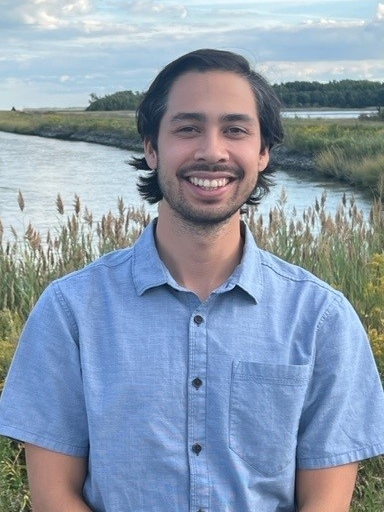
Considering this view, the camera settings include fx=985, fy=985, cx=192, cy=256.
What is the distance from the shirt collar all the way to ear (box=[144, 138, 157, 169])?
217 mm

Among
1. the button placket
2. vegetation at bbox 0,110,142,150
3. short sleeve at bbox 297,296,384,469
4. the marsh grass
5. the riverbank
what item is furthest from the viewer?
vegetation at bbox 0,110,142,150

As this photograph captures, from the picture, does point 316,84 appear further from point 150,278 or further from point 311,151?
point 150,278

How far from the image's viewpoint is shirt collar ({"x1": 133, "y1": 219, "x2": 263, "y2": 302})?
7.17 ft

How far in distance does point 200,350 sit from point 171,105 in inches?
23.4

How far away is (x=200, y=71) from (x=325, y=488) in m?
0.98

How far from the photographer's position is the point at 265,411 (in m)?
2.15

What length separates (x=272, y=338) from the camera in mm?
2182

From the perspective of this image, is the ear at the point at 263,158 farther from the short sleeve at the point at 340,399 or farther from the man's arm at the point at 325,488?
the man's arm at the point at 325,488

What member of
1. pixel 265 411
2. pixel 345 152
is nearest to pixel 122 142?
pixel 345 152

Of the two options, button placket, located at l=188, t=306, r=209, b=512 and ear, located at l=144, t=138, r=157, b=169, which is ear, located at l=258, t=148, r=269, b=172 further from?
button placket, located at l=188, t=306, r=209, b=512

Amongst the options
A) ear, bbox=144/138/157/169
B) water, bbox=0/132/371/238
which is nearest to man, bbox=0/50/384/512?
ear, bbox=144/138/157/169

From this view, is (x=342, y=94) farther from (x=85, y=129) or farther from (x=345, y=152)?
(x=345, y=152)

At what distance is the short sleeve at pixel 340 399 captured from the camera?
2.20 meters

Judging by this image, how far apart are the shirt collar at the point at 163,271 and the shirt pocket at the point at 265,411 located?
180mm
